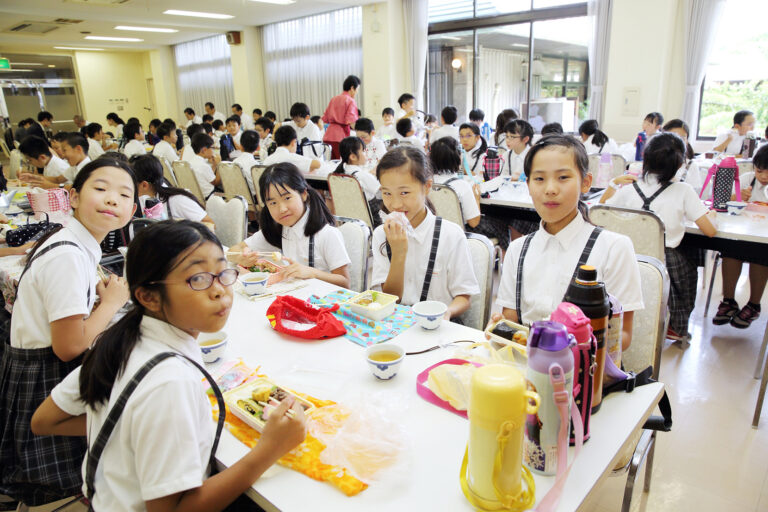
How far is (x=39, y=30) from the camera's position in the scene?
32.0 feet

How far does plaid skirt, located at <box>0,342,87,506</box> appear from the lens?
53.6 inches

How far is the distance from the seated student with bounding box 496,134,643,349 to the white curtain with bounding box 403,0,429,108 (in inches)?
299

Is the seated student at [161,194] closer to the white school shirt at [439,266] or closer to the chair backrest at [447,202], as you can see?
the white school shirt at [439,266]

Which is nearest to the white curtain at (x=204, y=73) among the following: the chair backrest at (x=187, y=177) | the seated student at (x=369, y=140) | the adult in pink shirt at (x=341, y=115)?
the adult in pink shirt at (x=341, y=115)

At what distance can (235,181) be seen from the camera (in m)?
5.23

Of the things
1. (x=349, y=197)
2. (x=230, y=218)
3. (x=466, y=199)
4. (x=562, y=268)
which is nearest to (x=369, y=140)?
(x=349, y=197)

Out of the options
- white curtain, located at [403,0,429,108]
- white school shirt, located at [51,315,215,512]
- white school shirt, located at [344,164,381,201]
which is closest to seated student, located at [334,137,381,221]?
white school shirt, located at [344,164,381,201]

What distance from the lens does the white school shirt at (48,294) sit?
1372mm

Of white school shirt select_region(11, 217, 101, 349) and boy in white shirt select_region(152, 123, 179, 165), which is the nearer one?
white school shirt select_region(11, 217, 101, 349)

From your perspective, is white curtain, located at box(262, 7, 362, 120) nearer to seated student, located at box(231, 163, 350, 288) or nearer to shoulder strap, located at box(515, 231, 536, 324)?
seated student, located at box(231, 163, 350, 288)

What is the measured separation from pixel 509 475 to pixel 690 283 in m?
2.64

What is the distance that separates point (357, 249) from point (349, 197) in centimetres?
171

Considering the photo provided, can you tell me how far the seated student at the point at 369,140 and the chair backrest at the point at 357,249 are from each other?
125 inches

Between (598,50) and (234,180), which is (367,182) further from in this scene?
(598,50)
